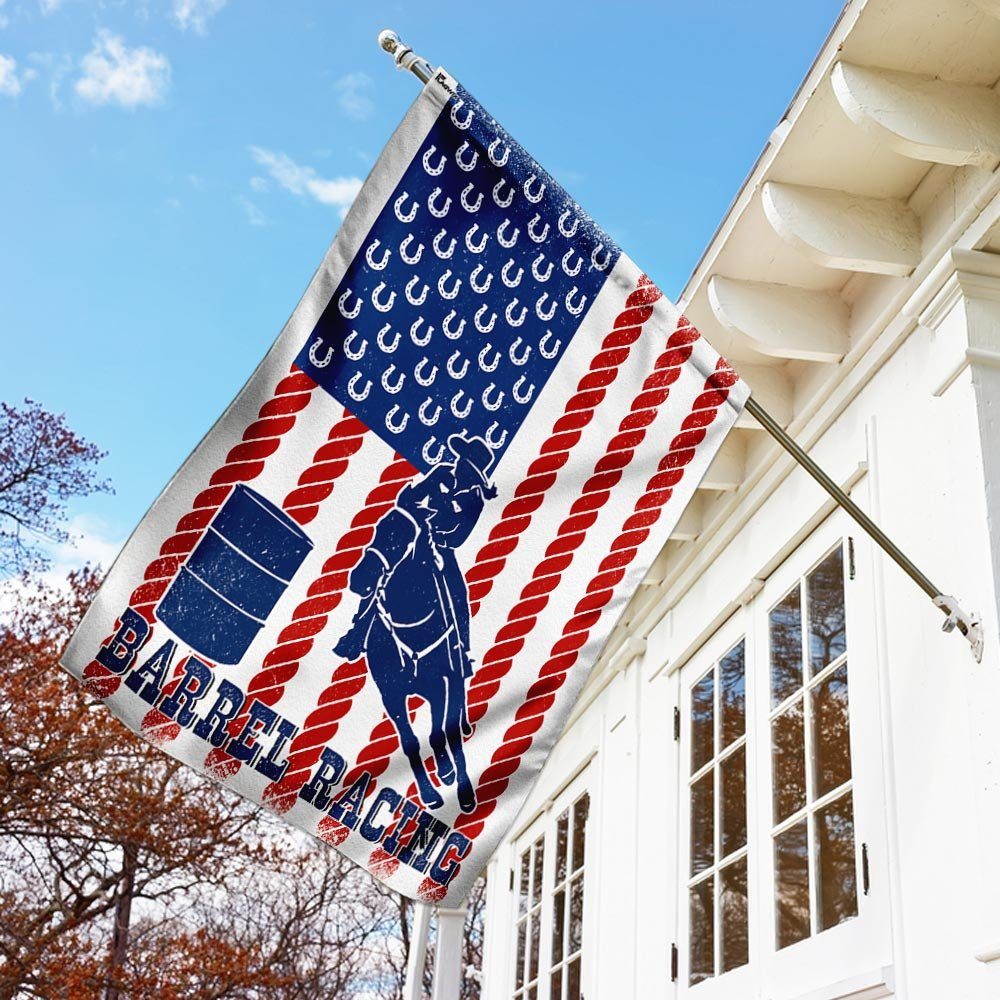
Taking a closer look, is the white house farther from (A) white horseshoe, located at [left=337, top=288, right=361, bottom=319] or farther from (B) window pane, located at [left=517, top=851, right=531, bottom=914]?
(B) window pane, located at [left=517, top=851, right=531, bottom=914]

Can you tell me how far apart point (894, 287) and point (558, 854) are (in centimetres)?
391

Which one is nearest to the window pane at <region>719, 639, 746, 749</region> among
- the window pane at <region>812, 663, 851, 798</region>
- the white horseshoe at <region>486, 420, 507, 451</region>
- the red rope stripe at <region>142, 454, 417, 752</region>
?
the window pane at <region>812, 663, 851, 798</region>

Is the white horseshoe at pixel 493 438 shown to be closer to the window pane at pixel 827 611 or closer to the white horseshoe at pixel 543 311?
the white horseshoe at pixel 543 311

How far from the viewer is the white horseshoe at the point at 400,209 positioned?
264 centimetres

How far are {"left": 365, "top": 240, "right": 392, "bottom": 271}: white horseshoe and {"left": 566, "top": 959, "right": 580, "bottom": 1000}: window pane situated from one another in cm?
391

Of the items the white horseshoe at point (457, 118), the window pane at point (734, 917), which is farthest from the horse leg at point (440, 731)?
the window pane at point (734, 917)

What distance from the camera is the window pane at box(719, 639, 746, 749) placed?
4.06 metres

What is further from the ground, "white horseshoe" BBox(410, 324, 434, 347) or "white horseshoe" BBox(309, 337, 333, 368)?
"white horseshoe" BBox(410, 324, 434, 347)

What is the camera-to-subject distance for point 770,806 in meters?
3.65

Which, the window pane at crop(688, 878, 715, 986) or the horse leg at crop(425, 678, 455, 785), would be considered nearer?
the horse leg at crop(425, 678, 455, 785)

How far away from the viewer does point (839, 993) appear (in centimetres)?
304

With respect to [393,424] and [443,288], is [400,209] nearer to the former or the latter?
[443,288]

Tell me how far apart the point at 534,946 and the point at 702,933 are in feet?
8.46

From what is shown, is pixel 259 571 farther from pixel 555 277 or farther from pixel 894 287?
pixel 894 287
